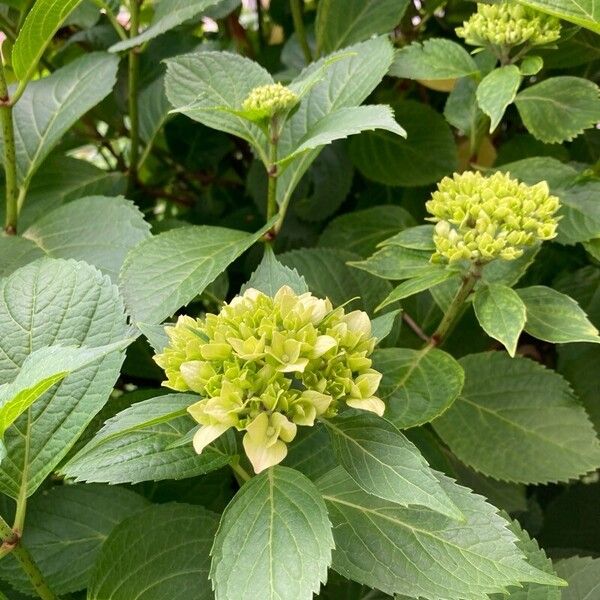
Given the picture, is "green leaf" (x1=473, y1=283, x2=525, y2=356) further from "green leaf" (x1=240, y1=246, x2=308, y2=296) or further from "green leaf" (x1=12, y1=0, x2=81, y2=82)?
"green leaf" (x1=12, y1=0, x2=81, y2=82)

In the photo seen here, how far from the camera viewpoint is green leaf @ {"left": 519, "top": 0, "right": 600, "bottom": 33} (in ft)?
1.86

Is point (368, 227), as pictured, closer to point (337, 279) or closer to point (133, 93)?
point (337, 279)

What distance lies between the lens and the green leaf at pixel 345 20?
31.3 inches

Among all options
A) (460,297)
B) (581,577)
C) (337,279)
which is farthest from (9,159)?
(581,577)

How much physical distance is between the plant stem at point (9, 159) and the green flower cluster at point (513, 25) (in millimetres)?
416

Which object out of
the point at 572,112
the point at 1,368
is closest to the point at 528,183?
the point at 572,112

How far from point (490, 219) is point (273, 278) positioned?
164 mm

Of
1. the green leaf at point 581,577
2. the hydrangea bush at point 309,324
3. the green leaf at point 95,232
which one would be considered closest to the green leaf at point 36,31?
the hydrangea bush at point 309,324

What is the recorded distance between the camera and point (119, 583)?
49 cm

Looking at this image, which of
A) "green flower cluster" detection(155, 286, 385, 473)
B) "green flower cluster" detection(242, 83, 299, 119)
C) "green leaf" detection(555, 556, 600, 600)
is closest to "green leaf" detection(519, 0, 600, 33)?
"green flower cluster" detection(242, 83, 299, 119)

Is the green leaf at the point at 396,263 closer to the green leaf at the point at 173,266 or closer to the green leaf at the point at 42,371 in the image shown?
the green leaf at the point at 173,266

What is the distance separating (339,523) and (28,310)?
269 mm

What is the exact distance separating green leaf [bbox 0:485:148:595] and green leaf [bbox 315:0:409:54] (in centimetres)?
52

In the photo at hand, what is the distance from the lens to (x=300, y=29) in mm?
861
